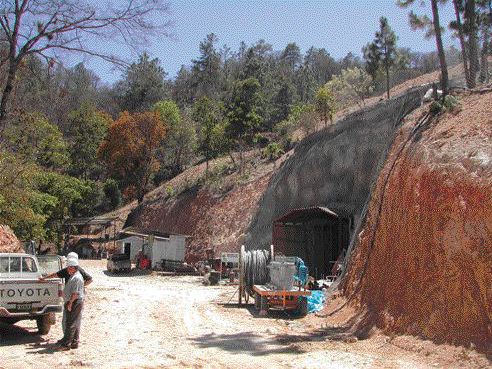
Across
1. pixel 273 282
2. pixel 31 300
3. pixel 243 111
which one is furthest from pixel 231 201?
pixel 31 300

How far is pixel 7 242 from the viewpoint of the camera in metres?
21.2

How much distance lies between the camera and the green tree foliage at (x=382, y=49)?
148 ft

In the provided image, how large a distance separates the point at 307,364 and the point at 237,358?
1332 millimetres

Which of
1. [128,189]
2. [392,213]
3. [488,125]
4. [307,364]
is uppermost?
[128,189]

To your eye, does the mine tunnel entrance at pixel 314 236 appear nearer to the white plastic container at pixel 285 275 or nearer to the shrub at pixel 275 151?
the white plastic container at pixel 285 275

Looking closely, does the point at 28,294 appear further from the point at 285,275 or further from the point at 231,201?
the point at 231,201

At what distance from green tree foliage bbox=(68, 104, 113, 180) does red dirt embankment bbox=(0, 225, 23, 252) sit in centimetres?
4159

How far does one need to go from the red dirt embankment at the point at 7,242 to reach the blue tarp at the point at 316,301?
38.0ft

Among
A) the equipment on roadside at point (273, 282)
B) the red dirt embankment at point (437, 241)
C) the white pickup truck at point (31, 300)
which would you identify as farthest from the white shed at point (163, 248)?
the white pickup truck at point (31, 300)

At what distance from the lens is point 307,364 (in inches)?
381

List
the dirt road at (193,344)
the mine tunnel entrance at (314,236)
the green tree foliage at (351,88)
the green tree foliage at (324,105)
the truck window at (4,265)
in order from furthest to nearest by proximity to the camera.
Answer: the green tree foliage at (351,88) → the green tree foliage at (324,105) → the mine tunnel entrance at (314,236) → the truck window at (4,265) → the dirt road at (193,344)

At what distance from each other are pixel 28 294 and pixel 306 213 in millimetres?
17136

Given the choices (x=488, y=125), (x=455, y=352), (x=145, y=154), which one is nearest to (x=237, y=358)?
(x=455, y=352)

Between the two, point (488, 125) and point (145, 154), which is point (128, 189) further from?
point (488, 125)
